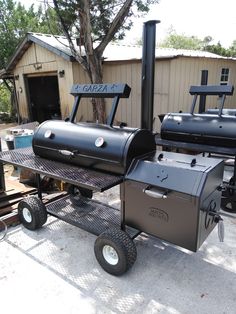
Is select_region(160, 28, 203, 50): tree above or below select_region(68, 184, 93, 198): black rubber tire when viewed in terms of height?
above

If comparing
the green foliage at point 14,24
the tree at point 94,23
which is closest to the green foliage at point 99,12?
the tree at point 94,23

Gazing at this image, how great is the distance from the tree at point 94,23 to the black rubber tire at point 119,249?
4.92m

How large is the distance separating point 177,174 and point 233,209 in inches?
73.6

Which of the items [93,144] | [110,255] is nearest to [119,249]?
[110,255]

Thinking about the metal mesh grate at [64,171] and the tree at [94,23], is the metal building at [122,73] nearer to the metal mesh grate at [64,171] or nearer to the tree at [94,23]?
the tree at [94,23]

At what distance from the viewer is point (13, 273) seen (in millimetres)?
2264

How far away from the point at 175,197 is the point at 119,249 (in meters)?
0.65

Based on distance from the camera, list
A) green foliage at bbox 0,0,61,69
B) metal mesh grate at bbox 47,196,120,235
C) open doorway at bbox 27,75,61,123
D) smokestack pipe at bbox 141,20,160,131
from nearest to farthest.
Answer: metal mesh grate at bbox 47,196,120,235 < smokestack pipe at bbox 141,20,160,131 < open doorway at bbox 27,75,61,123 < green foliage at bbox 0,0,61,69

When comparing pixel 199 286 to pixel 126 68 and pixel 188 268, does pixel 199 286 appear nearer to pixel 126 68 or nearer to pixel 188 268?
pixel 188 268

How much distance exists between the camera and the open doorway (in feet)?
33.9

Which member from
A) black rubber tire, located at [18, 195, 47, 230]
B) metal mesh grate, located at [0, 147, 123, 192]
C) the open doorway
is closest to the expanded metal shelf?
black rubber tire, located at [18, 195, 47, 230]

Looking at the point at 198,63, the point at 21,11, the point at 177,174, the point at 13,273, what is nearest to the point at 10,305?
the point at 13,273

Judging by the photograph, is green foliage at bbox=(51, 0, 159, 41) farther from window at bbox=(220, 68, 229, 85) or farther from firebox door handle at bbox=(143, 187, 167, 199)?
firebox door handle at bbox=(143, 187, 167, 199)

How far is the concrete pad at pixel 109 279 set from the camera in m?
1.93
